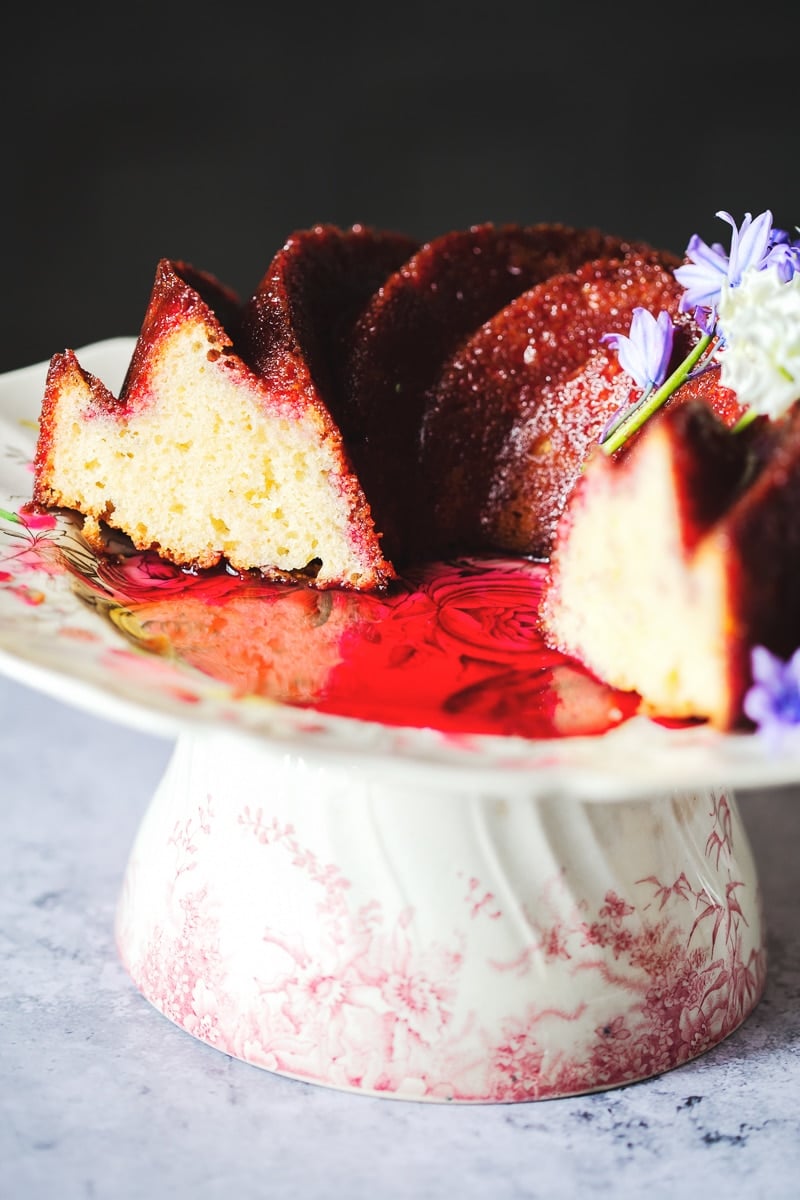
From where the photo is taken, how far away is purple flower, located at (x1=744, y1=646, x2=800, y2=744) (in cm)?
126

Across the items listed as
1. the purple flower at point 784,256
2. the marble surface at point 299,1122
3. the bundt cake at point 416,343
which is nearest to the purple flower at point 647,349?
the purple flower at point 784,256

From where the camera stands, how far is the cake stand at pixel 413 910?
1.55m

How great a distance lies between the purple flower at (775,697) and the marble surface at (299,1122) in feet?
1.71

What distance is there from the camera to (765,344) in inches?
56.1

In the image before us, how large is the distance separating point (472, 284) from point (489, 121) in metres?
2.09

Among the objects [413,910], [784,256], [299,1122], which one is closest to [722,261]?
[784,256]

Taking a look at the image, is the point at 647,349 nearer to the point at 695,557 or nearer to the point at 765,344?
the point at 765,344

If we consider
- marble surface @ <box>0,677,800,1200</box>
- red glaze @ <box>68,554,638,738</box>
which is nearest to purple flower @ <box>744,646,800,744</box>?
red glaze @ <box>68,554,638,738</box>

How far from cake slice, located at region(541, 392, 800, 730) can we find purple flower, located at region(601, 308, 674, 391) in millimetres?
206

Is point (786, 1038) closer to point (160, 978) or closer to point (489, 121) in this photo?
point (160, 978)

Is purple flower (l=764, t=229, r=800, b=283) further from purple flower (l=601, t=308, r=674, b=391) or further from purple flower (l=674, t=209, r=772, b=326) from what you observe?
purple flower (l=601, t=308, r=674, b=391)

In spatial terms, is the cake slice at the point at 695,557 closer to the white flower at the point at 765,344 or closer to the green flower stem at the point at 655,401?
the white flower at the point at 765,344

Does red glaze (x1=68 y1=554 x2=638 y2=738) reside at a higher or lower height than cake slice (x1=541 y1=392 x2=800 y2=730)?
lower

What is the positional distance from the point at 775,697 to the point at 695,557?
0.14 meters
